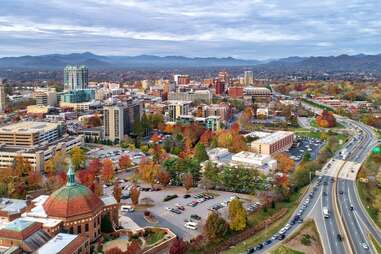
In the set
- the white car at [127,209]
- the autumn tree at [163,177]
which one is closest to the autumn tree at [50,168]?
the autumn tree at [163,177]

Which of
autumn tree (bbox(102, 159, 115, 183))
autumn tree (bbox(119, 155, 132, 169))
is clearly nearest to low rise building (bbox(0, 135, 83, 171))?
autumn tree (bbox(119, 155, 132, 169))

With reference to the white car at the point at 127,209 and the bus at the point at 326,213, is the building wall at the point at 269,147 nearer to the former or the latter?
the bus at the point at 326,213

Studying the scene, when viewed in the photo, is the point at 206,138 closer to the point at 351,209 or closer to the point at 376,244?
the point at 351,209

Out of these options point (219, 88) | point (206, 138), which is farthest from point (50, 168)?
point (219, 88)

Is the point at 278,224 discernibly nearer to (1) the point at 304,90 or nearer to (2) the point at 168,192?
(2) the point at 168,192

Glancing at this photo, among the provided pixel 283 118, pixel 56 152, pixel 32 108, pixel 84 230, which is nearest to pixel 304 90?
pixel 283 118
